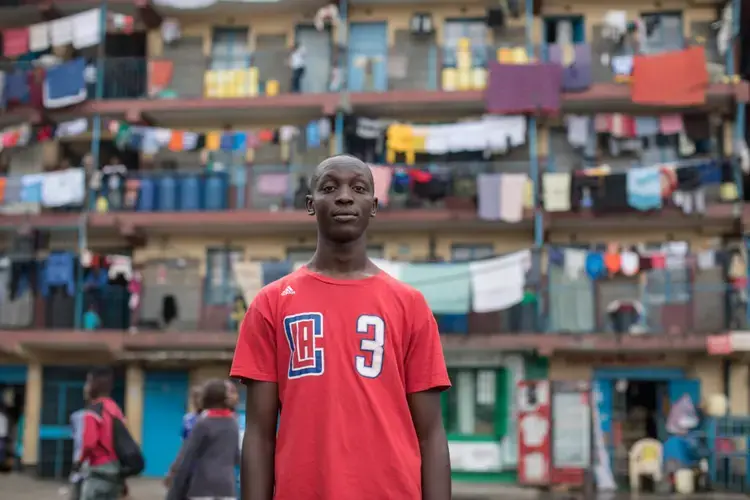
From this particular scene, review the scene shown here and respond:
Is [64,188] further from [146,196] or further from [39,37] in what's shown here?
[39,37]

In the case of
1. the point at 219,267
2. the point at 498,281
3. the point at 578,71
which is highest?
the point at 578,71

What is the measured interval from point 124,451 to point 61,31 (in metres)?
19.8

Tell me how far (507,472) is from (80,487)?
15816 millimetres

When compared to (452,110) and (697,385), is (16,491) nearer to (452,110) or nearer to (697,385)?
(452,110)

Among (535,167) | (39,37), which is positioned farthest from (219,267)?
(535,167)

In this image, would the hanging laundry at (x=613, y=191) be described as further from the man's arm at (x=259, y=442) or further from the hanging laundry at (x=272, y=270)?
the man's arm at (x=259, y=442)

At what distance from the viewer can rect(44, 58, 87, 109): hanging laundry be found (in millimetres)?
23266

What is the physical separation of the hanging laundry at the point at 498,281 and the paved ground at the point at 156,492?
3.91m

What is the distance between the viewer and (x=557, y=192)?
69.6ft

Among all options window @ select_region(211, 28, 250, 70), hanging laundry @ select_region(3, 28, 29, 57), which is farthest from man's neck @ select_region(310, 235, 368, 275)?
hanging laundry @ select_region(3, 28, 29, 57)

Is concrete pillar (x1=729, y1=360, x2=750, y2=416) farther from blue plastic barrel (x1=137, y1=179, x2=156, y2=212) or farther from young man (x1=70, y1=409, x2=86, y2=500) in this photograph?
young man (x1=70, y1=409, x2=86, y2=500)

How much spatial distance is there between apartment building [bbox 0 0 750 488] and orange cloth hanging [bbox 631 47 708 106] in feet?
0.17

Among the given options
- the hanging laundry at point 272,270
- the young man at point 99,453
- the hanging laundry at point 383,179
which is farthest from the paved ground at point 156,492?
the young man at point 99,453

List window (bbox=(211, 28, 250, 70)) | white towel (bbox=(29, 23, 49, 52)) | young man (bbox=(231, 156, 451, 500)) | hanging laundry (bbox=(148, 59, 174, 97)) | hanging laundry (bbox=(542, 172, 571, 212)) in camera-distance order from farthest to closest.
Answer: window (bbox=(211, 28, 250, 70)) < white towel (bbox=(29, 23, 49, 52)) < hanging laundry (bbox=(148, 59, 174, 97)) < hanging laundry (bbox=(542, 172, 571, 212)) < young man (bbox=(231, 156, 451, 500))
